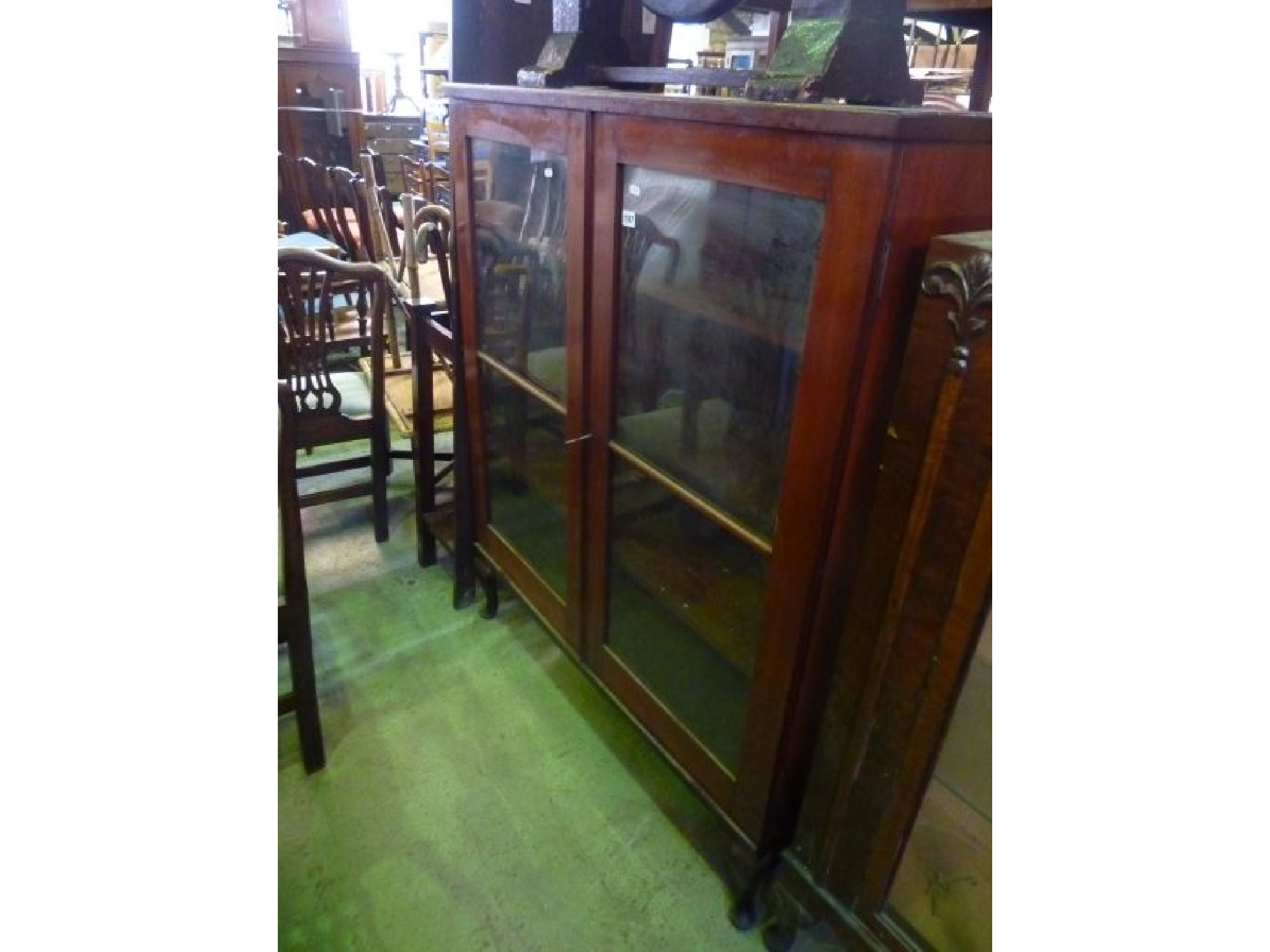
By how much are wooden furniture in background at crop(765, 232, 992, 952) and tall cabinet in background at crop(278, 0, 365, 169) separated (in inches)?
186

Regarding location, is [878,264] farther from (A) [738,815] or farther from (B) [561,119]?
(A) [738,815]

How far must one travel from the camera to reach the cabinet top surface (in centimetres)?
70

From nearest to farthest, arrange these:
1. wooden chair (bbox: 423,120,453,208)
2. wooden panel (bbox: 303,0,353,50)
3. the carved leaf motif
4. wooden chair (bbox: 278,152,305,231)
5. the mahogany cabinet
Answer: the carved leaf motif, the mahogany cabinet, wooden chair (bbox: 423,120,453,208), wooden chair (bbox: 278,152,305,231), wooden panel (bbox: 303,0,353,50)

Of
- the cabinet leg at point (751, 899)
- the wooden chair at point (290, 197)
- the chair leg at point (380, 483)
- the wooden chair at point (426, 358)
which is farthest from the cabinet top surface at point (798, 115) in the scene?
the wooden chair at point (290, 197)

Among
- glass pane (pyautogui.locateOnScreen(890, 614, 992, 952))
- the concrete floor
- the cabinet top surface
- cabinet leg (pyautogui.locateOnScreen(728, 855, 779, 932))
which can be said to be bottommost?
the concrete floor

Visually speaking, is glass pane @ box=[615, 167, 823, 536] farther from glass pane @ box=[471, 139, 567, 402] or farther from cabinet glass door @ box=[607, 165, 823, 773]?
glass pane @ box=[471, 139, 567, 402]

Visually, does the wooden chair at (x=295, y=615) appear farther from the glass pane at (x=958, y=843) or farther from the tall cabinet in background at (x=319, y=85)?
the tall cabinet in background at (x=319, y=85)

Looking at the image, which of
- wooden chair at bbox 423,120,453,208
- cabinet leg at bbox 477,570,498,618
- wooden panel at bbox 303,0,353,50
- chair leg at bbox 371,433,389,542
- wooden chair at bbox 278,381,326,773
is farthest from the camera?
wooden panel at bbox 303,0,353,50

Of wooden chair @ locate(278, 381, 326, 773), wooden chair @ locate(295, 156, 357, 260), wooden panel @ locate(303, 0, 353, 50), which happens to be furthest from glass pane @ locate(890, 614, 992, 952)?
wooden panel @ locate(303, 0, 353, 50)

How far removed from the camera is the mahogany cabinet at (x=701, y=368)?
780 millimetres

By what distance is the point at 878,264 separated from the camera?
0.75 m

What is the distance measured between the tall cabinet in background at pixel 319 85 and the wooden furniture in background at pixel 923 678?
4.72 metres

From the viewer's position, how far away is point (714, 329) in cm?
111
